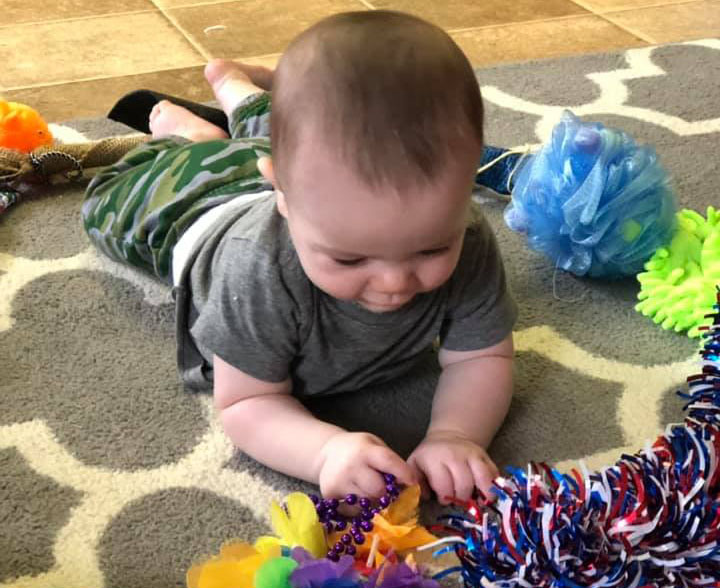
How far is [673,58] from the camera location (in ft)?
5.46

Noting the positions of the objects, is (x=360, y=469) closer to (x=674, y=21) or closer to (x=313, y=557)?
(x=313, y=557)

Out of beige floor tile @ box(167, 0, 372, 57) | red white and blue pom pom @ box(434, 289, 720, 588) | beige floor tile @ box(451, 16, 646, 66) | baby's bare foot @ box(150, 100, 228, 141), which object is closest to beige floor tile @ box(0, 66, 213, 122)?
beige floor tile @ box(167, 0, 372, 57)

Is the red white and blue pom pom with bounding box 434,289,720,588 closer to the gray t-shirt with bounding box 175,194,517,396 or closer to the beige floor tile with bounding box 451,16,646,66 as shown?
the gray t-shirt with bounding box 175,194,517,396

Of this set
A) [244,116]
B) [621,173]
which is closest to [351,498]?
[621,173]

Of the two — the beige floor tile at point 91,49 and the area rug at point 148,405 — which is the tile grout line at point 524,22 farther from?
the area rug at point 148,405

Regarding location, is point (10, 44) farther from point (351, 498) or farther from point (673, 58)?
point (351, 498)

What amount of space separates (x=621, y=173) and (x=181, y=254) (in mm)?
438

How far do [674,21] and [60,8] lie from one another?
1.21 meters

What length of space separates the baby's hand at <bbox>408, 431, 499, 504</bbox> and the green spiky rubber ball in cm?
28

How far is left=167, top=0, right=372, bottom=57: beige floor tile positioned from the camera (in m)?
1.89

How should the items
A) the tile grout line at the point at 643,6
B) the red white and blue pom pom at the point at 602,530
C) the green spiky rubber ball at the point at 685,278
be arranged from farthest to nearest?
the tile grout line at the point at 643,6 < the green spiky rubber ball at the point at 685,278 < the red white and blue pom pom at the point at 602,530

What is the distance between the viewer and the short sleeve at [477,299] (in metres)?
0.87

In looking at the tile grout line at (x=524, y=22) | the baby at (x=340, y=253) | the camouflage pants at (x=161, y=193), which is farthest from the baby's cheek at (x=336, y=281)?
the tile grout line at (x=524, y=22)

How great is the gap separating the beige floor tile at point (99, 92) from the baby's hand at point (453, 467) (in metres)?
0.94
